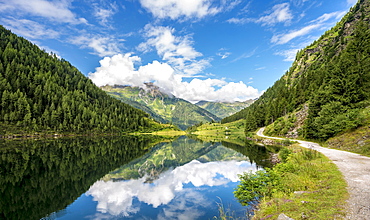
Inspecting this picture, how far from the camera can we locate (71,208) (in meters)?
19.8

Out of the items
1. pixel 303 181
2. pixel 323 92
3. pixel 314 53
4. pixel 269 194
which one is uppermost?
pixel 314 53

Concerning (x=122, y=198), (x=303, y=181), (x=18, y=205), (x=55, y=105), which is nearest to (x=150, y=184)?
(x=122, y=198)

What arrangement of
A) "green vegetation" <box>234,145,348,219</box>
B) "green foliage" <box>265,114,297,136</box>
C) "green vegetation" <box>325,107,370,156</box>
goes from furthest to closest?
A: "green foliage" <box>265,114,297,136</box>
"green vegetation" <box>325,107,370,156</box>
"green vegetation" <box>234,145,348,219</box>

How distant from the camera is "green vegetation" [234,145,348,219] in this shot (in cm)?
982

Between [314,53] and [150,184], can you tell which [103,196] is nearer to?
[150,184]

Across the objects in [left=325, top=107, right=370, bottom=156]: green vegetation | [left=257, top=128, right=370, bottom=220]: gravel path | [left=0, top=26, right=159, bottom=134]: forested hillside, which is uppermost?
[left=0, top=26, right=159, bottom=134]: forested hillside

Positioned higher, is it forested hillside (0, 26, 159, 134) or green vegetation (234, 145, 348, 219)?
forested hillside (0, 26, 159, 134)

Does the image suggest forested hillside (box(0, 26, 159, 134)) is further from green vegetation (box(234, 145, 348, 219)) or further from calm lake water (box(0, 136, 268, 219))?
green vegetation (box(234, 145, 348, 219))

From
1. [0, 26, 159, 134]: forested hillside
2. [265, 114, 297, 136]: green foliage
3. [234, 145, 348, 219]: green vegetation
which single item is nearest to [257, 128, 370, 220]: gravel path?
[234, 145, 348, 219]: green vegetation

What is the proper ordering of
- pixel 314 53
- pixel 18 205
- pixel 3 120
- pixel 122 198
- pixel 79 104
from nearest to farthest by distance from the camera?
pixel 18 205 < pixel 122 198 < pixel 3 120 < pixel 79 104 < pixel 314 53

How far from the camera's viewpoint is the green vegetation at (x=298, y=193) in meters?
9.82

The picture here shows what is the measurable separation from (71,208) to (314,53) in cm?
23979

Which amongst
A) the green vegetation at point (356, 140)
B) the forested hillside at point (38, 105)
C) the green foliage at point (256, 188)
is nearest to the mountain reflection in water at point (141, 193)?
the green foliage at point (256, 188)

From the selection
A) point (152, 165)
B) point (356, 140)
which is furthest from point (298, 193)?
point (152, 165)
